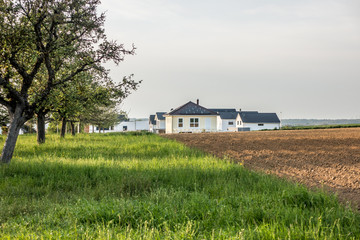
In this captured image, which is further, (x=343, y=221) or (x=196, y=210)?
(x=196, y=210)

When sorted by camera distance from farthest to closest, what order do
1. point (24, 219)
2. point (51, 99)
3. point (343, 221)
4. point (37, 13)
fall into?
1. point (51, 99)
2. point (37, 13)
3. point (24, 219)
4. point (343, 221)

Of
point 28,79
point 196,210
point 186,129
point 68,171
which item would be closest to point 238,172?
point 196,210

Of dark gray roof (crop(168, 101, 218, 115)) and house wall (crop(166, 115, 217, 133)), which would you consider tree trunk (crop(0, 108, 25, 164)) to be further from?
dark gray roof (crop(168, 101, 218, 115))

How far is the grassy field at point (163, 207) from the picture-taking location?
3.76m

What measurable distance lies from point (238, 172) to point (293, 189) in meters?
2.43

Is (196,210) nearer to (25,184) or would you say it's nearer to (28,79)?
(25,184)

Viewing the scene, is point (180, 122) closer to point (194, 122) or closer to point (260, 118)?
point (194, 122)

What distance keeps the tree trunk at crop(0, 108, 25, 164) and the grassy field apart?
2.01 m

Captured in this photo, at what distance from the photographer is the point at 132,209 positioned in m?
4.68

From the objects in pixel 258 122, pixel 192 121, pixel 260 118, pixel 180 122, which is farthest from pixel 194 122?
pixel 260 118

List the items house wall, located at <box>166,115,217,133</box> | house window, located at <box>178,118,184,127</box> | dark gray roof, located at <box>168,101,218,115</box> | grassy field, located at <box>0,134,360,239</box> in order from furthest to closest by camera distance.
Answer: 1. dark gray roof, located at <box>168,101,218,115</box>
2. house window, located at <box>178,118,184,127</box>
3. house wall, located at <box>166,115,217,133</box>
4. grassy field, located at <box>0,134,360,239</box>

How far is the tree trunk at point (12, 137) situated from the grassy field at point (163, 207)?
201 cm

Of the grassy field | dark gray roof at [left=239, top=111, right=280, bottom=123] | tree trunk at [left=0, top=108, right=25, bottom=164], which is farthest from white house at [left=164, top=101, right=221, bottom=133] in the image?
the grassy field

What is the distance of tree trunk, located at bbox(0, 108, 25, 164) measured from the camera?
10.1 meters
